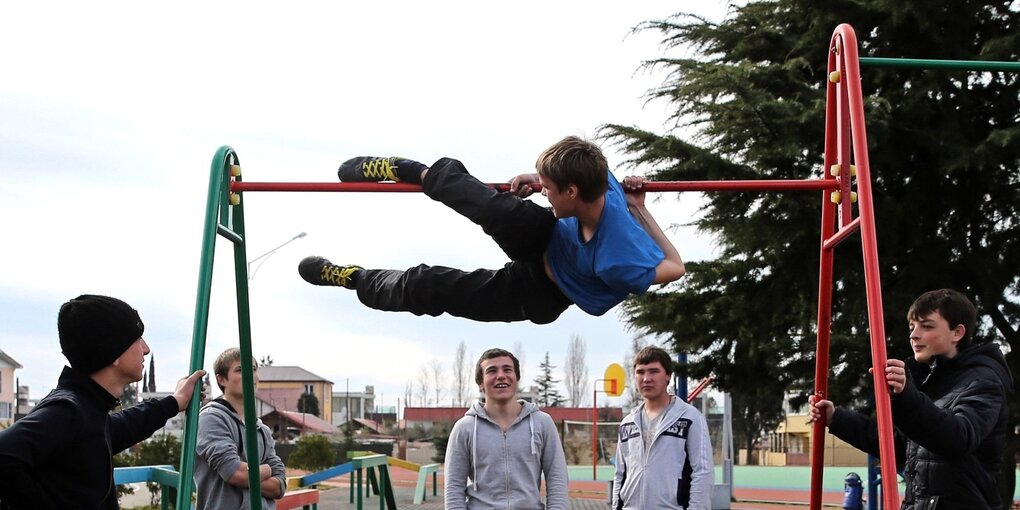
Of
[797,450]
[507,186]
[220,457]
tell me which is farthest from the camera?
[797,450]

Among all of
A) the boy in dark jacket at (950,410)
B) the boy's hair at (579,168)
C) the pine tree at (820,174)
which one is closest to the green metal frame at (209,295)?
the boy's hair at (579,168)

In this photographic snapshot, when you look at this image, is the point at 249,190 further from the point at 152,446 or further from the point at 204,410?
the point at 152,446

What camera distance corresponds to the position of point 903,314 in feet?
35.4

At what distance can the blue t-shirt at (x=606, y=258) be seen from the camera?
12.3 ft

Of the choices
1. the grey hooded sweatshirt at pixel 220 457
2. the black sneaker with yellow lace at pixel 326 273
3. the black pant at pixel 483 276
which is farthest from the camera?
the grey hooded sweatshirt at pixel 220 457

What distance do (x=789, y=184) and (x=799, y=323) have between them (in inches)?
328

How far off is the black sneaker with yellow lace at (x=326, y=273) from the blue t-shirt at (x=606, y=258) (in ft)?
3.04

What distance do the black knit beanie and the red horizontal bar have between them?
1.10 m

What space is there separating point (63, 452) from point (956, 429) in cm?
262

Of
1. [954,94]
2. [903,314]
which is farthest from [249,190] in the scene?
[954,94]

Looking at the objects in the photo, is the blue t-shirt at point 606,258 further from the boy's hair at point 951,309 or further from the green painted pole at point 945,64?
the green painted pole at point 945,64

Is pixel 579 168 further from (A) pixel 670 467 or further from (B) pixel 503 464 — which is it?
(A) pixel 670 467

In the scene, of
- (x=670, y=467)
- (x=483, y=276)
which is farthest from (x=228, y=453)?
(x=670, y=467)

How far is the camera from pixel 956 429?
338 centimetres
